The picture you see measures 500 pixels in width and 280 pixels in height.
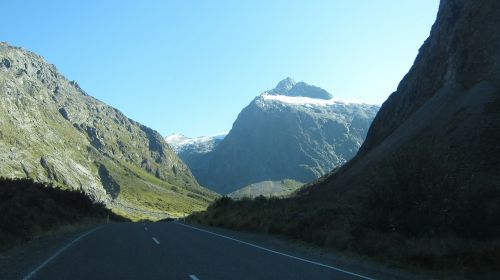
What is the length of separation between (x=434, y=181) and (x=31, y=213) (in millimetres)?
22749

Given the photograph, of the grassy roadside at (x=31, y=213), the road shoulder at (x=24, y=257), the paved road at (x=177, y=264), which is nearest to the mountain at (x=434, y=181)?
the paved road at (x=177, y=264)

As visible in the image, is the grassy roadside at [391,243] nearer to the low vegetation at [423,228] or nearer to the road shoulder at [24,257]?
the low vegetation at [423,228]

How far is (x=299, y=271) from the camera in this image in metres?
12.4

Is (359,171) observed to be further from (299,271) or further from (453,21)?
(299,271)

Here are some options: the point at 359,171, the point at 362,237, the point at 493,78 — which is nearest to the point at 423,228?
the point at 362,237

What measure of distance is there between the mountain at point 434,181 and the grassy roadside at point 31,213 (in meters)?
11.9

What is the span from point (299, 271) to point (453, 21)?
61.2m

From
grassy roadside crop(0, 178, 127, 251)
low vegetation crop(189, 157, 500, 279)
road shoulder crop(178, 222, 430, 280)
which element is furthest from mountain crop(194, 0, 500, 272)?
grassy roadside crop(0, 178, 127, 251)

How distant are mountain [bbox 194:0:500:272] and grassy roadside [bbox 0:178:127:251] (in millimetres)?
11889

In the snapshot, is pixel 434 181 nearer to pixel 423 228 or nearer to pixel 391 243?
pixel 423 228

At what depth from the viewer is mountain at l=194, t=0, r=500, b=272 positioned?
16.0 m

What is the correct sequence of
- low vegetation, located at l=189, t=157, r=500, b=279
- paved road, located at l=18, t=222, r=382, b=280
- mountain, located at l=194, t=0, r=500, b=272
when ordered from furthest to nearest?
mountain, located at l=194, t=0, r=500, b=272, low vegetation, located at l=189, t=157, r=500, b=279, paved road, located at l=18, t=222, r=382, b=280

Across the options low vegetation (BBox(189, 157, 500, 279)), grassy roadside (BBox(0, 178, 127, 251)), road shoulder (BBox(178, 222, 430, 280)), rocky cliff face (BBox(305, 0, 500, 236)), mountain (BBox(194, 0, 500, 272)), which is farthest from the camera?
grassy roadside (BBox(0, 178, 127, 251))

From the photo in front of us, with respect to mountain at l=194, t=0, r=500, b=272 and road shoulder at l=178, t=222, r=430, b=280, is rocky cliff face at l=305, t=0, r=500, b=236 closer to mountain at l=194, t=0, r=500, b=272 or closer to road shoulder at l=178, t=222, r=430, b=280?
mountain at l=194, t=0, r=500, b=272
